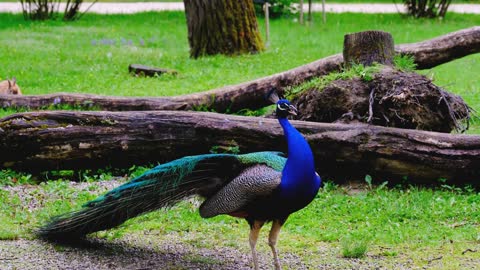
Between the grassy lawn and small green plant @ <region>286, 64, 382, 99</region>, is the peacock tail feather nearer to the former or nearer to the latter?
the grassy lawn

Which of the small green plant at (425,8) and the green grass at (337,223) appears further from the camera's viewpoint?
the small green plant at (425,8)

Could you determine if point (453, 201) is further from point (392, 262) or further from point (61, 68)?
point (61, 68)

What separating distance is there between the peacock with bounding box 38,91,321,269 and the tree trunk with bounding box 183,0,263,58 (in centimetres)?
871

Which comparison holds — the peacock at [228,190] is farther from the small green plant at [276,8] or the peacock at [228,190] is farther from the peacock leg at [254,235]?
the small green plant at [276,8]

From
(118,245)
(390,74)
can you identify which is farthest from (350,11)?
(118,245)

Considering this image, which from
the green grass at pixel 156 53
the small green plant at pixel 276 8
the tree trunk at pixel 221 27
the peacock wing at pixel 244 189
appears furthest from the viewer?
the small green plant at pixel 276 8

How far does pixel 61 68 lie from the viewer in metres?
14.2

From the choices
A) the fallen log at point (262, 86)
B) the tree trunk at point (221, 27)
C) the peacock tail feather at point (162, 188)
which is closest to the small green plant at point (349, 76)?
the fallen log at point (262, 86)

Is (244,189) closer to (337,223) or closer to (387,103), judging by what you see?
(337,223)

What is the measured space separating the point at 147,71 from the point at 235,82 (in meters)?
1.58

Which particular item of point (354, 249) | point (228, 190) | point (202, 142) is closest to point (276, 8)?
point (202, 142)

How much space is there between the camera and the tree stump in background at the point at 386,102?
26.2 feet

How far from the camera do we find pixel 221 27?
14648mm

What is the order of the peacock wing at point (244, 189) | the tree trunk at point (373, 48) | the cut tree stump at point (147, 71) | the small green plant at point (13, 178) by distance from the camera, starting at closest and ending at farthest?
the peacock wing at point (244, 189) → the small green plant at point (13, 178) → the tree trunk at point (373, 48) → the cut tree stump at point (147, 71)
